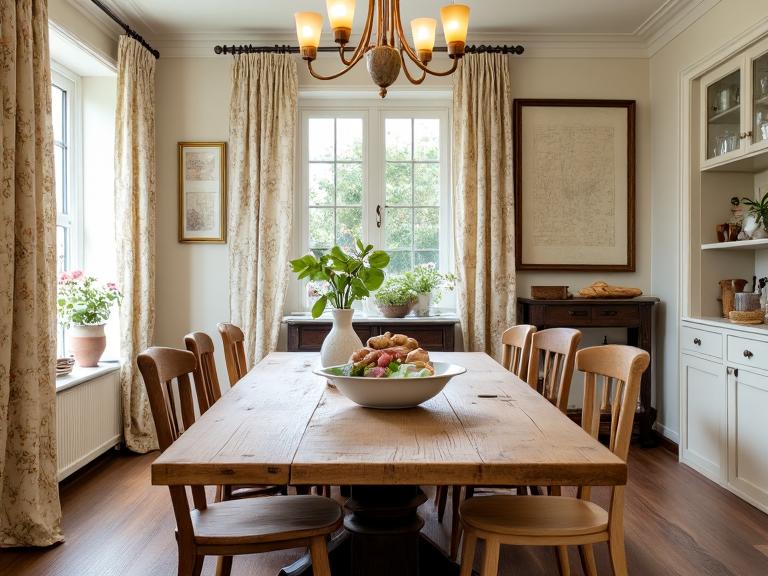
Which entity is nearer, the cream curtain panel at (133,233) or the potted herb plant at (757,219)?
the potted herb plant at (757,219)

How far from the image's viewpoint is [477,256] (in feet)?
14.3

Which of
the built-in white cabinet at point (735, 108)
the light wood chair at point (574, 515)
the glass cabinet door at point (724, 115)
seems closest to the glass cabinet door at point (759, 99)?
the built-in white cabinet at point (735, 108)

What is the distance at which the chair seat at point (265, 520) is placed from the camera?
5.37 feet

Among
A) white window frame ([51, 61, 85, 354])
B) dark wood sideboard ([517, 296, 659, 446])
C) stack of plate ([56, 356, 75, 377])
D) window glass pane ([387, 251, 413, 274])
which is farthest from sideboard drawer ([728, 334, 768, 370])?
white window frame ([51, 61, 85, 354])

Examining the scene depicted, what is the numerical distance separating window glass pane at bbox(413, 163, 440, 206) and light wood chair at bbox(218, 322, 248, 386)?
7.29ft

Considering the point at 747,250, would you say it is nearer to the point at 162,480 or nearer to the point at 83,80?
the point at 162,480

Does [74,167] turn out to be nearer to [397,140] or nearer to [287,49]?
[287,49]

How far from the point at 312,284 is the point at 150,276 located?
1065mm

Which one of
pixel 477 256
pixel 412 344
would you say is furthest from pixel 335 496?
pixel 477 256

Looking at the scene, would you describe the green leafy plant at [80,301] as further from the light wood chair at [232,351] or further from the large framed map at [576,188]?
the large framed map at [576,188]

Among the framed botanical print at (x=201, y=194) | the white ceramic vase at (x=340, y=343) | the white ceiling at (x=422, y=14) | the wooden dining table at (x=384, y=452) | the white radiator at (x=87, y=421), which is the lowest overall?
the white radiator at (x=87, y=421)

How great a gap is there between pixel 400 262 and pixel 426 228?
32cm

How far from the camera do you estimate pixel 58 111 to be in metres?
4.01

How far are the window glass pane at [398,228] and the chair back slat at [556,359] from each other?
7.04 feet
